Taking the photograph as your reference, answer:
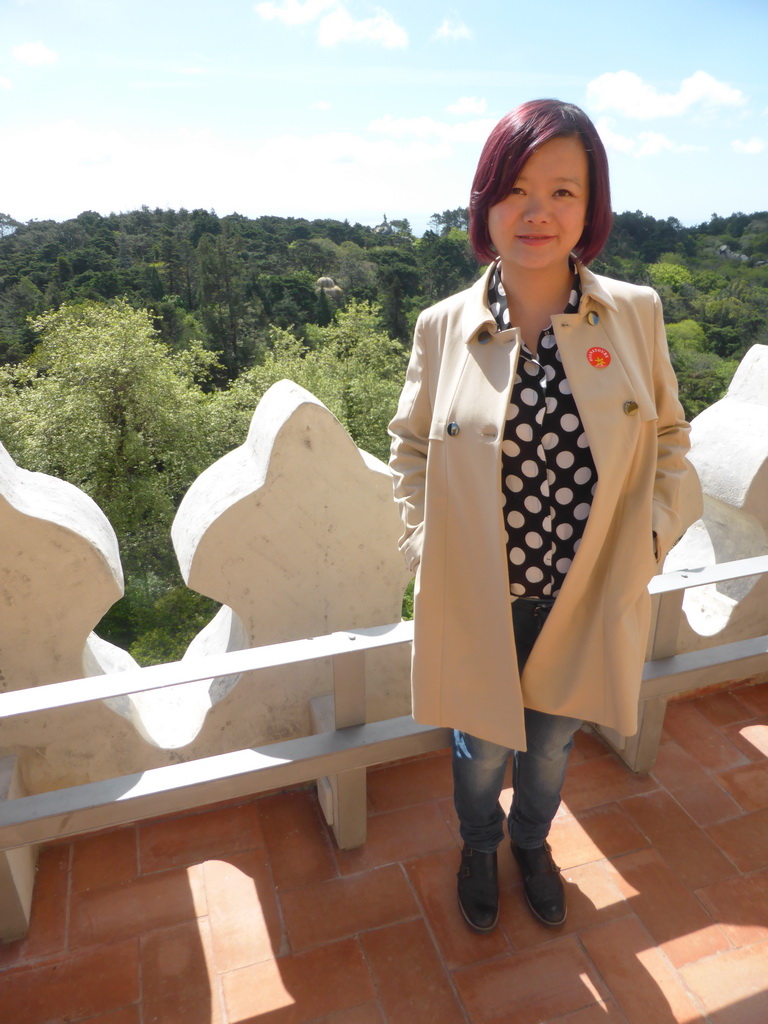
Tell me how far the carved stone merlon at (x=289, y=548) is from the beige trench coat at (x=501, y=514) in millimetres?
275

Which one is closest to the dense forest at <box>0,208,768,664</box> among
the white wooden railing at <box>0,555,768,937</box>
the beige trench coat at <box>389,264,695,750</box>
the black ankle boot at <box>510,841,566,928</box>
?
the white wooden railing at <box>0,555,768,937</box>

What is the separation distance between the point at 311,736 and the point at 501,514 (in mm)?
786

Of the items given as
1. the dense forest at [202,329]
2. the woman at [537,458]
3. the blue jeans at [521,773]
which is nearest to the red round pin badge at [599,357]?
the woman at [537,458]

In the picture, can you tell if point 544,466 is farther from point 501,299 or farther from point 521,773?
point 521,773

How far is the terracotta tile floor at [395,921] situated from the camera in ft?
5.29

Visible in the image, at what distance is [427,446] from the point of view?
1.56 m

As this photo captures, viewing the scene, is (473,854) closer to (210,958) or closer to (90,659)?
(210,958)

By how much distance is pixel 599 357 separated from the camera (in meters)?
1.38

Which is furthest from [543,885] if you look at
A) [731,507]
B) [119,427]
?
[119,427]

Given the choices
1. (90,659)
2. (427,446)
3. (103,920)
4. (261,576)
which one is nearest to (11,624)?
(90,659)

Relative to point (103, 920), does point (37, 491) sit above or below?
above

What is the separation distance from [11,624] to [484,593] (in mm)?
1051

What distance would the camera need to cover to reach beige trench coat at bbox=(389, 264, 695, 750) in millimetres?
1369

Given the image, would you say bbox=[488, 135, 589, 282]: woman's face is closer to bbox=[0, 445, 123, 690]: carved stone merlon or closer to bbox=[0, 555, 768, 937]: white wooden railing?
bbox=[0, 555, 768, 937]: white wooden railing
